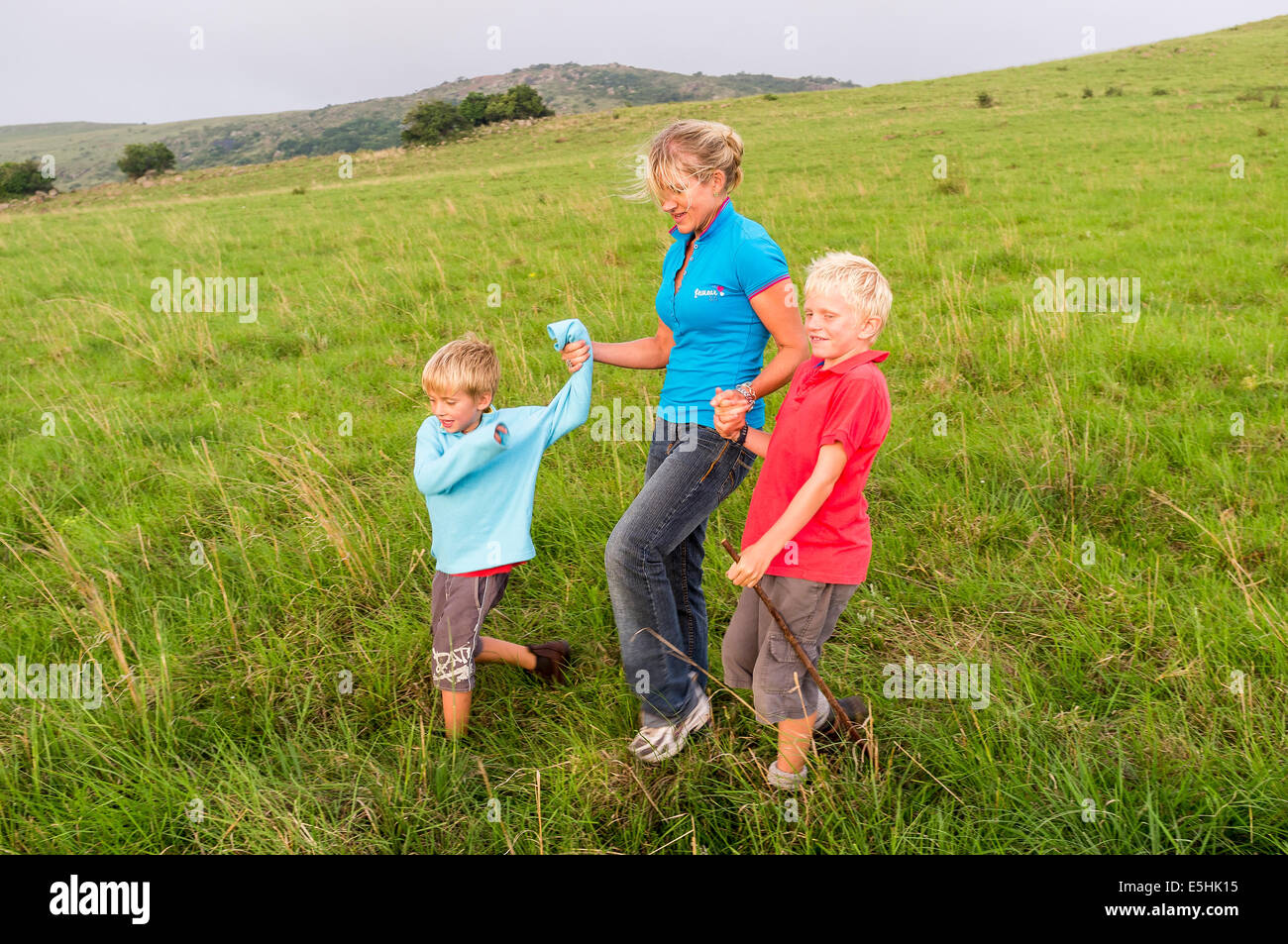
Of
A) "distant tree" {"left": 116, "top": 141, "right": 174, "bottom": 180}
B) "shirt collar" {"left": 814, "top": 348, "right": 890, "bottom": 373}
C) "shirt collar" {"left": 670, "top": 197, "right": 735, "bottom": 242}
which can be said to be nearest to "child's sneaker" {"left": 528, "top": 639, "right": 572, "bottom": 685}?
"shirt collar" {"left": 814, "top": 348, "right": 890, "bottom": 373}

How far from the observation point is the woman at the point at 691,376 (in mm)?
2559

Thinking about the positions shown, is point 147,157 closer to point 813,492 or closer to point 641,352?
point 641,352

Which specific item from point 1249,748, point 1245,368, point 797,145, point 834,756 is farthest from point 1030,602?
point 797,145

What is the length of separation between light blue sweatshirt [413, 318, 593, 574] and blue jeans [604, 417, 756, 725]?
0.42 meters

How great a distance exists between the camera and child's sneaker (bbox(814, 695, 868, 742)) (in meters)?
2.71

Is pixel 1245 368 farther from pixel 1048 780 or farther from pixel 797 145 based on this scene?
pixel 797 145

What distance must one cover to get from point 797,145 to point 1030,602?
21796mm

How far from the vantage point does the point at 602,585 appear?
3596 millimetres

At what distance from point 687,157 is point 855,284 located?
2.43 feet
